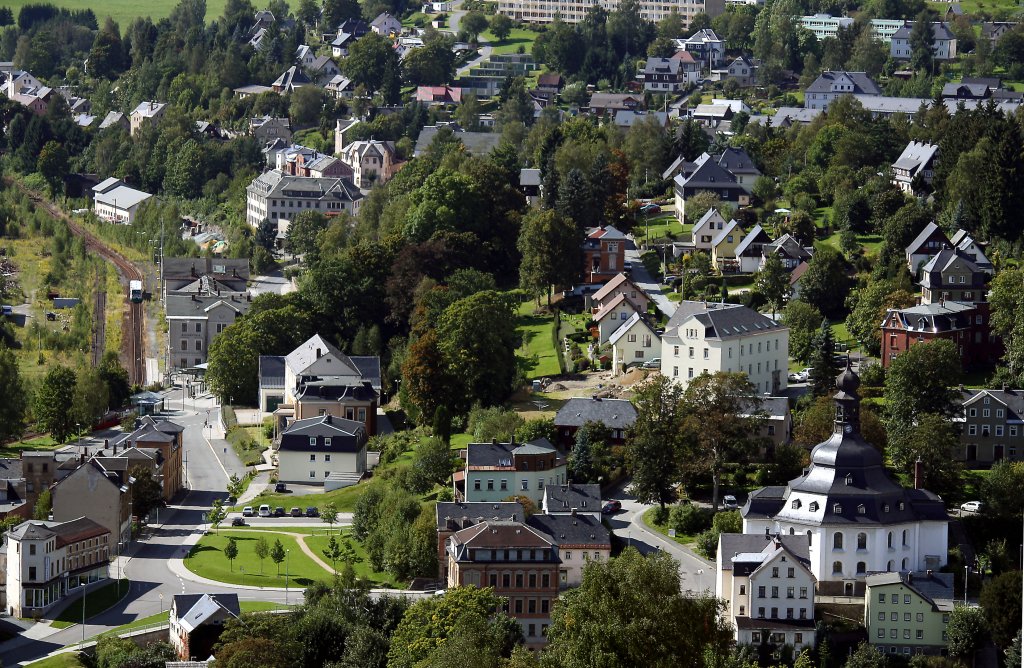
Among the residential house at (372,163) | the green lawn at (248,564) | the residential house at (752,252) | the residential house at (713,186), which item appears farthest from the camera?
the residential house at (372,163)

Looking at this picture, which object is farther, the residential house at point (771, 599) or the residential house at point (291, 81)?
the residential house at point (291, 81)

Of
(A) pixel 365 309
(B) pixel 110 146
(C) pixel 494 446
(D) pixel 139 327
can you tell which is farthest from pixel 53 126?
A: (C) pixel 494 446

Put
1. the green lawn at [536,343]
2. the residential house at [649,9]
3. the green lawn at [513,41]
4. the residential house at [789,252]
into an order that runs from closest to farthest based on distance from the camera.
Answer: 1. the green lawn at [536,343]
2. the residential house at [789,252]
3. the green lawn at [513,41]
4. the residential house at [649,9]

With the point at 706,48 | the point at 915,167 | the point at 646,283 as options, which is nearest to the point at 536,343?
the point at 646,283

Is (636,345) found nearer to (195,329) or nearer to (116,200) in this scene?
(195,329)

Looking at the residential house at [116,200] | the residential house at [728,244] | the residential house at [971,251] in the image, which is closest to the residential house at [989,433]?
the residential house at [971,251]

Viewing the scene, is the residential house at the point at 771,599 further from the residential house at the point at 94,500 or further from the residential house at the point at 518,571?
the residential house at the point at 94,500

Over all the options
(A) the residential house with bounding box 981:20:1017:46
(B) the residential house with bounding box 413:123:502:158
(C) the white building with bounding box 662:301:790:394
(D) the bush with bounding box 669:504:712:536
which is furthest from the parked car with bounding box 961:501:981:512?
(A) the residential house with bounding box 981:20:1017:46
